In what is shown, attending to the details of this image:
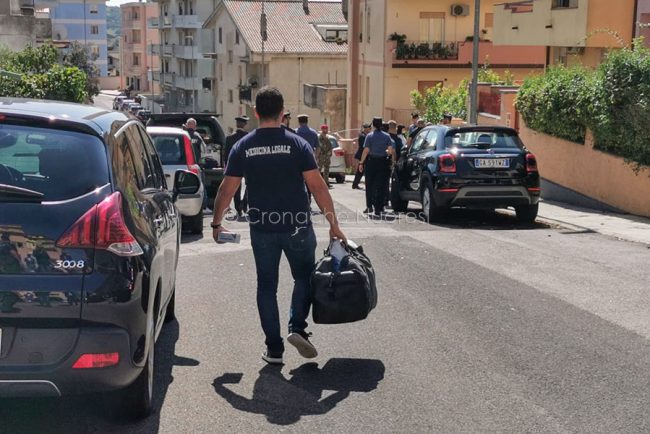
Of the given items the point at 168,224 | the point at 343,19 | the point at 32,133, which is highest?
the point at 343,19

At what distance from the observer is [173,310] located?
8219 millimetres

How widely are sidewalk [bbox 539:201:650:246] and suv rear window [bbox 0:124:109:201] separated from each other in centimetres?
973

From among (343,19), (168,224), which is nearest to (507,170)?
(168,224)

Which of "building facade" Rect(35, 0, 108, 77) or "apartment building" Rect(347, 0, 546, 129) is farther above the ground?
"building facade" Rect(35, 0, 108, 77)

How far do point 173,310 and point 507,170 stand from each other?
8.45 meters

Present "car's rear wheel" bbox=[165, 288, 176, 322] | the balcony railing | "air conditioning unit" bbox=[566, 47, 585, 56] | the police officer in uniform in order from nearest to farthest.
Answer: "car's rear wheel" bbox=[165, 288, 176, 322], the police officer in uniform, "air conditioning unit" bbox=[566, 47, 585, 56], the balcony railing

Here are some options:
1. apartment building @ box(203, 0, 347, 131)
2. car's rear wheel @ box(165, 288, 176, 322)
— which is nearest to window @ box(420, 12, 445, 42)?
apartment building @ box(203, 0, 347, 131)

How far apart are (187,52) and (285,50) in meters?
26.9

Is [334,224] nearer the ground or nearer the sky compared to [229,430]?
nearer the sky

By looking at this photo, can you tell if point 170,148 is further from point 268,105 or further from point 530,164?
point 268,105

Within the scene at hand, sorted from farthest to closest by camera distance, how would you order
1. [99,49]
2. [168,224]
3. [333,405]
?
[99,49] < [168,224] < [333,405]

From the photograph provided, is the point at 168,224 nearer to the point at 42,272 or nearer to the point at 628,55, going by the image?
the point at 42,272

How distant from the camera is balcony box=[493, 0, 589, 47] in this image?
2756cm

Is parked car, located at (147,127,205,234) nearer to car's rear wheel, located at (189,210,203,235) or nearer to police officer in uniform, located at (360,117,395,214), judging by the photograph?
car's rear wheel, located at (189,210,203,235)
